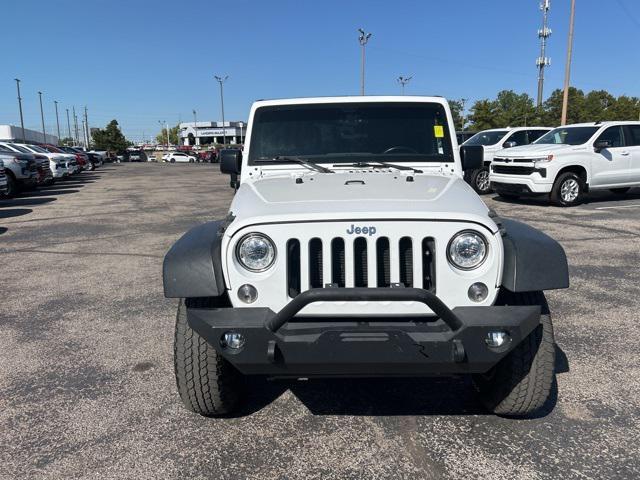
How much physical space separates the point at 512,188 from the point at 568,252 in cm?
521

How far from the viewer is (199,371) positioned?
2.88m

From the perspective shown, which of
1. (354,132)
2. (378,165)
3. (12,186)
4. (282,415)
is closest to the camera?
(282,415)

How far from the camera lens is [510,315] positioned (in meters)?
2.49

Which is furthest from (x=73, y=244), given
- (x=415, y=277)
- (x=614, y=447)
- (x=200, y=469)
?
(x=614, y=447)

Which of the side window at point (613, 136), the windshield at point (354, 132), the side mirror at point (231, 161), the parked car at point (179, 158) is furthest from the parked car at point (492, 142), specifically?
the parked car at point (179, 158)

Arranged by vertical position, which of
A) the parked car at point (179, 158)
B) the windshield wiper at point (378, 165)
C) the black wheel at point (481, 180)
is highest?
the windshield wiper at point (378, 165)

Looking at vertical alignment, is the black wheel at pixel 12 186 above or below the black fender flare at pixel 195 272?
below

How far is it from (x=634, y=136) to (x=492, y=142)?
346 centimetres

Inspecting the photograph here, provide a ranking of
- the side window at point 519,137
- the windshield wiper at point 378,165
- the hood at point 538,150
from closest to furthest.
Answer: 1. the windshield wiper at point 378,165
2. the hood at point 538,150
3. the side window at point 519,137

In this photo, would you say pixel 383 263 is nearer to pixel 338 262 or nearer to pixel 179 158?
pixel 338 262

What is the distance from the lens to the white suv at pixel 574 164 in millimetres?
11664

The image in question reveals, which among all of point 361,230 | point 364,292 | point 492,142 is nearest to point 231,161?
point 361,230

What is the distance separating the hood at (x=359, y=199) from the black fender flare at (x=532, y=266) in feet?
0.55

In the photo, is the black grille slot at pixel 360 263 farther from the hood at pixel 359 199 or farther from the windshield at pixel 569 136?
the windshield at pixel 569 136
